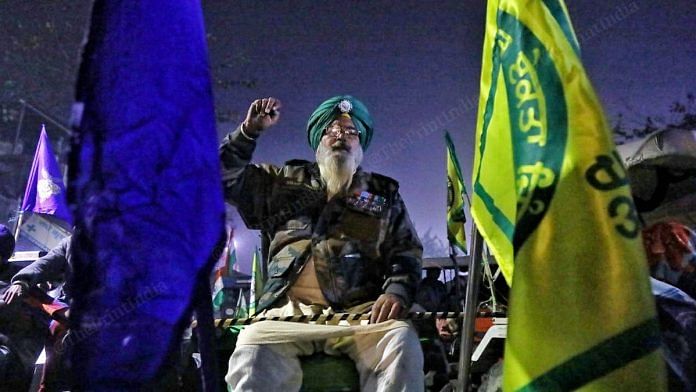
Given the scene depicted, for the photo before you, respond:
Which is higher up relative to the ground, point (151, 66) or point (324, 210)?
point (151, 66)

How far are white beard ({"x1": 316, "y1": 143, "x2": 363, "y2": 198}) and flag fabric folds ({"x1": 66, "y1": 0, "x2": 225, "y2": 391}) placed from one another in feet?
5.26

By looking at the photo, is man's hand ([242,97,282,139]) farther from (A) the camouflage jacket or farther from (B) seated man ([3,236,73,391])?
(B) seated man ([3,236,73,391])

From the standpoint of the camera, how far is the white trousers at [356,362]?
260cm

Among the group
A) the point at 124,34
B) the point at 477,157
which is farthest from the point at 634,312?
the point at 124,34

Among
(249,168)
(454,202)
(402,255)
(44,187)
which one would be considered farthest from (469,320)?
(44,187)

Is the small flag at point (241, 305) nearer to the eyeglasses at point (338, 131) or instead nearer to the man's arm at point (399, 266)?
the eyeglasses at point (338, 131)

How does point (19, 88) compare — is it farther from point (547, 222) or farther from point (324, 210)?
point (547, 222)

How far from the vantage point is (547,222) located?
5.18 ft

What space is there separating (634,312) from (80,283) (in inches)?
52.8

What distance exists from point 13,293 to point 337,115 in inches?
119

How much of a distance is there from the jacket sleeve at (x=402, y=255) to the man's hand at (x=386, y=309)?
60 mm

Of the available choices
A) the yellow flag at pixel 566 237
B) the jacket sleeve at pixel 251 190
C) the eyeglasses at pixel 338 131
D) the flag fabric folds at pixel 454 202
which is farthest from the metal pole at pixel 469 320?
the flag fabric folds at pixel 454 202

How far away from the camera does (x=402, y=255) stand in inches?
120

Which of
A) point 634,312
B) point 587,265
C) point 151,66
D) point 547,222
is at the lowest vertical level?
point 634,312
